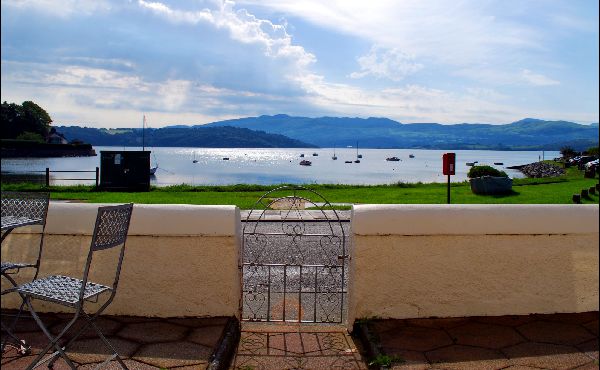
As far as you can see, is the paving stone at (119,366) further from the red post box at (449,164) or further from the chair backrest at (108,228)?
the red post box at (449,164)

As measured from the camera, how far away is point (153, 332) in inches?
190

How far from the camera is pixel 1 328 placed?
15.1 ft

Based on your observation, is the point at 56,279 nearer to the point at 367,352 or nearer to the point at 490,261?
the point at 367,352

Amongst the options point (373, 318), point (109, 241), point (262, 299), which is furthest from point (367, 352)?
point (109, 241)

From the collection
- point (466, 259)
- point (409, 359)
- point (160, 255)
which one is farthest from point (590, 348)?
point (160, 255)

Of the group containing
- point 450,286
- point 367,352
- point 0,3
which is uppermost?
point 0,3

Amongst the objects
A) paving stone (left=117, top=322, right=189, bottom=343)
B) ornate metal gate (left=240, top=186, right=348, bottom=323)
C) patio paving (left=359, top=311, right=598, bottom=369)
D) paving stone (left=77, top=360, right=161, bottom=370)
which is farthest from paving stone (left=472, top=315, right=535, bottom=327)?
paving stone (left=77, top=360, right=161, bottom=370)

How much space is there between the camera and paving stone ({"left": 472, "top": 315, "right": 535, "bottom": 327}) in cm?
509

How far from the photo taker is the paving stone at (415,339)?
455 centimetres

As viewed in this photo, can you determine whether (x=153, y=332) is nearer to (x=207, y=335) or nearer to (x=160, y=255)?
(x=207, y=335)

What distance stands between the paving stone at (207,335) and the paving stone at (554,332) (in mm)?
2499

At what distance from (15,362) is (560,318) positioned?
176 inches

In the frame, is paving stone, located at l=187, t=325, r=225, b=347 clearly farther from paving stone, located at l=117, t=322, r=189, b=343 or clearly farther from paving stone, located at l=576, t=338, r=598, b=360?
paving stone, located at l=576, t=338, r=598, b=360

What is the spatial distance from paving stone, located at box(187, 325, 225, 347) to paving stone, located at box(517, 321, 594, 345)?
2499 millimetres
